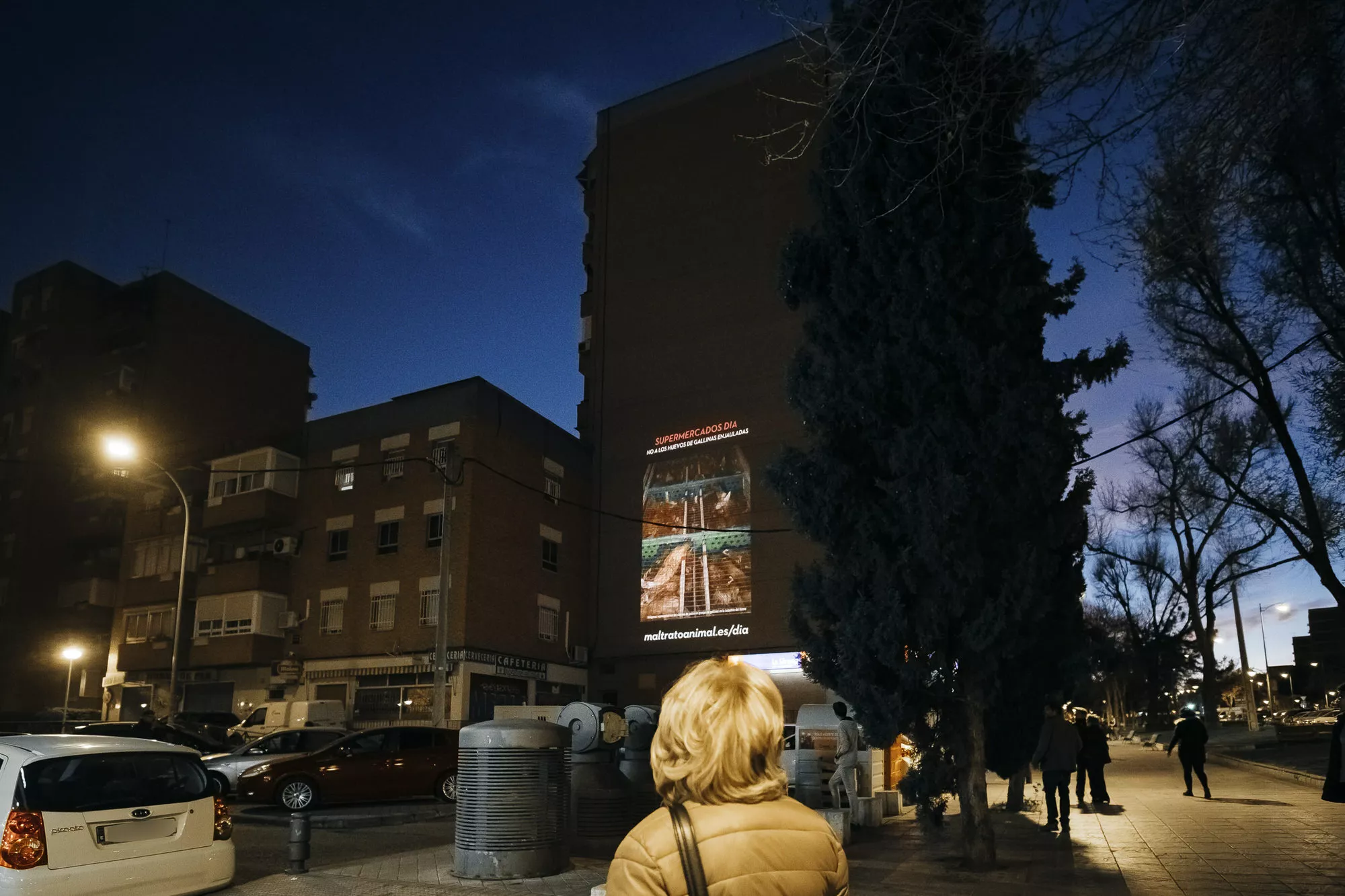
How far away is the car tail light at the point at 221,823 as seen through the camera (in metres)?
8.92

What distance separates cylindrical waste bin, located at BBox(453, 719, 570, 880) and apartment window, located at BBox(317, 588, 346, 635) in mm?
28279

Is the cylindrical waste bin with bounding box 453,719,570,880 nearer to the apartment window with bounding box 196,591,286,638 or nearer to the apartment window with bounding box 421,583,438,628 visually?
the apartment window with bounding box 421,583,438,628

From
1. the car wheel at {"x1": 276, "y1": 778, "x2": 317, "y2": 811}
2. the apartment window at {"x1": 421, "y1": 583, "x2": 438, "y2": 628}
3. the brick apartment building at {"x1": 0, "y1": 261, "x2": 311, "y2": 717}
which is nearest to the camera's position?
the car wheel at {"x1": 276, "y1": 778, "x2": 317, "y2": 811}

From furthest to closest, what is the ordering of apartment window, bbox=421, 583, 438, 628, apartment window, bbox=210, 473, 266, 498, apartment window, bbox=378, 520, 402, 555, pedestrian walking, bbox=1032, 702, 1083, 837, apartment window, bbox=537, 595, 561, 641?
1. apartment window, bbox=537, 595, 561, 641
2. apartment window, bbox=210, 473, 266, 498
3. apartment window, bbox=378, 520, 402, 555
4. apartment window, bbox=421, 583, 438, 628
5. pedestrian walking, bbox=1032, 702, 1083, 837

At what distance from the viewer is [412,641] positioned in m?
34.6

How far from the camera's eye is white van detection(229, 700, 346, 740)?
30.8 meters

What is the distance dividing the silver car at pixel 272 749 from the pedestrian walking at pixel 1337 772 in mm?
15394

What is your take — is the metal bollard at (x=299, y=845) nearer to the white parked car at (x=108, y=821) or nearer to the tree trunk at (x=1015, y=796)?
the white parked car at (x=108, y=821)

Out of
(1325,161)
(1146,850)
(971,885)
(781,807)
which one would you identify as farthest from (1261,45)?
(1146,850)

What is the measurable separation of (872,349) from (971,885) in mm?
5497

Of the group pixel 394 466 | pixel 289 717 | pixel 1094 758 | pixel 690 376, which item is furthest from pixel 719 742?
pixel 690 376

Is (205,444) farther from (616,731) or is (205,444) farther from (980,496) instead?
(980,496)

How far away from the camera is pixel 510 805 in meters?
9.77

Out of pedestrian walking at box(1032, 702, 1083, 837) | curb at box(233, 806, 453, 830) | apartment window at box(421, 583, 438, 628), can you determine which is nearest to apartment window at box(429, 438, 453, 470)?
apartment window at box(421, 583, 438, 628)
